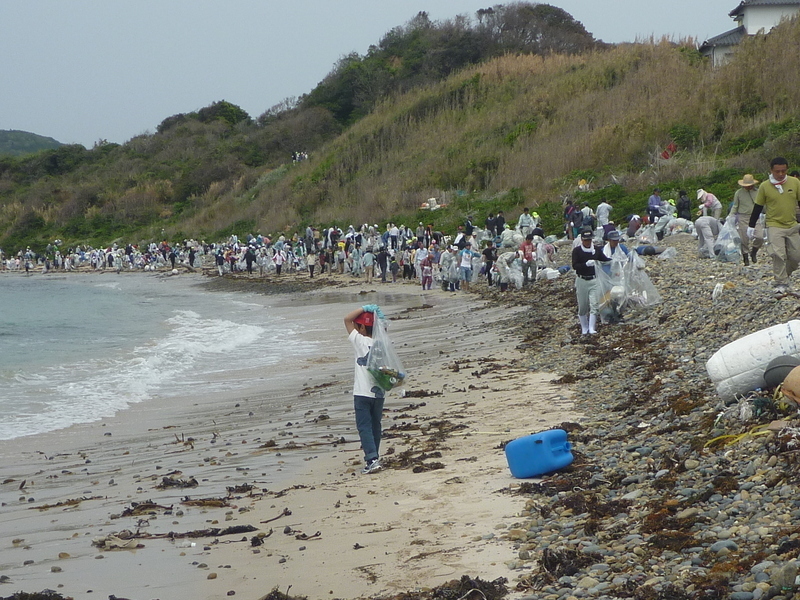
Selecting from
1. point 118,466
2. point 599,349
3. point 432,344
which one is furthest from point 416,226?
point 118,466

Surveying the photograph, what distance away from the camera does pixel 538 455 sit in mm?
6434

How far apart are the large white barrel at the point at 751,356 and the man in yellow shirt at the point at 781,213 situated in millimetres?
4237

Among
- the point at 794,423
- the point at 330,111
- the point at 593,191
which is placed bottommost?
the point at 794,423

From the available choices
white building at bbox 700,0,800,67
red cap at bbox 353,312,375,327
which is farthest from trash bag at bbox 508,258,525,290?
white building at bbox 700,0,800,67

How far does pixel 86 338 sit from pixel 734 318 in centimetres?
1585

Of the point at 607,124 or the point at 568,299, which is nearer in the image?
the point at 568,299

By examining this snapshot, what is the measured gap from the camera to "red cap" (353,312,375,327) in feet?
25.9

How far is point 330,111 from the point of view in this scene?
233 ft

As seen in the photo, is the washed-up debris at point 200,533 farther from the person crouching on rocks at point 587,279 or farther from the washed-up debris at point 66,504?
the person crouching on rocks at point 587,279

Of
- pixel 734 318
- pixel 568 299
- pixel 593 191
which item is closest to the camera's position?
pixel 734 318

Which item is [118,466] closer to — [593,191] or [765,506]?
[765,506]

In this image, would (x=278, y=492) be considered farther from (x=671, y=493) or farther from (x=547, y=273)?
(x=547, y=273)

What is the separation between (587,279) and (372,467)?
639 centimetres

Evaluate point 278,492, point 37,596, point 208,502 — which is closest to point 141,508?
point 208,502
